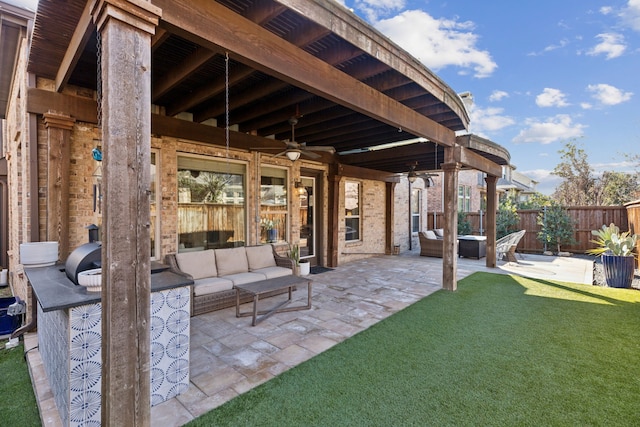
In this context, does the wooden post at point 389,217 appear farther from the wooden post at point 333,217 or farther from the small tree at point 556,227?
the small tree at point 556,227

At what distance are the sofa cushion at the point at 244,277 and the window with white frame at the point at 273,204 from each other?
1.60 meters

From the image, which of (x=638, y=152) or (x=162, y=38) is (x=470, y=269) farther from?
(x=638, y=152)

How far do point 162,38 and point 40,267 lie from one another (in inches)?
108

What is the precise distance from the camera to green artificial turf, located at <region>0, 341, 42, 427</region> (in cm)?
219

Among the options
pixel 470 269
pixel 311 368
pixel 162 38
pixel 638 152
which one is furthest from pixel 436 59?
pixel 311 368

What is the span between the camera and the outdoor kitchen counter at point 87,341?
201 cm

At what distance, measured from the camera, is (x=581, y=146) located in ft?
47.6

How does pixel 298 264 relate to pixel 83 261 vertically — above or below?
below

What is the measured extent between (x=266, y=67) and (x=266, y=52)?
110mm

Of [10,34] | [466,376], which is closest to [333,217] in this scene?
[466,376]

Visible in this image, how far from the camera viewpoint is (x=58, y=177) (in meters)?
3.57

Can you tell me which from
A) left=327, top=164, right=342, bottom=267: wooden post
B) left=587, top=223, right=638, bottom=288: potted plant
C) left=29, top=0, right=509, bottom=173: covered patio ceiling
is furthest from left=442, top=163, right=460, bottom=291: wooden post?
left=587, top=223, right=638, bottom=288: potted plant

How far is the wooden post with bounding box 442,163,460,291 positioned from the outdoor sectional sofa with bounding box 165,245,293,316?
299cm

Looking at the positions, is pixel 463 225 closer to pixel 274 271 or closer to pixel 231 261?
pixel 274 271
